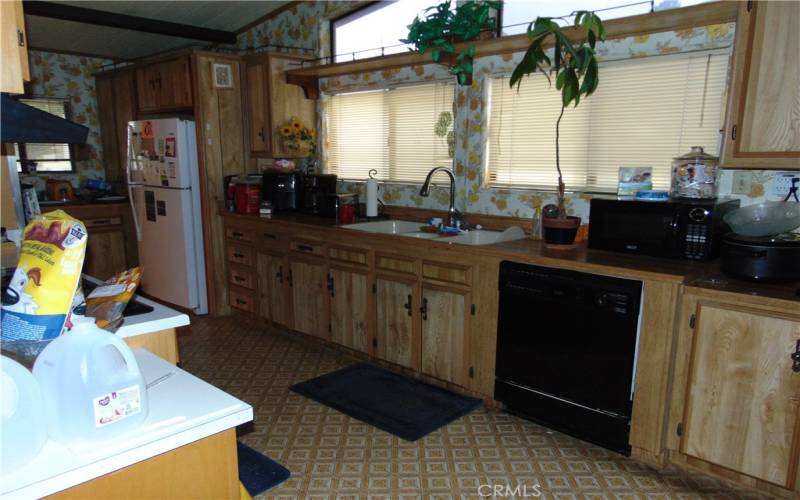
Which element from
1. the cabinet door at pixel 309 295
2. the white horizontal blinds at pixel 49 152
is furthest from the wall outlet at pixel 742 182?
the white horizontal blinds at pixel 49 152

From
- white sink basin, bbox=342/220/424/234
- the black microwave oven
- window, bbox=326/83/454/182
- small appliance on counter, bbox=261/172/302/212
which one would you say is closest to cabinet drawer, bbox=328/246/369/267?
white sink basin, bbox=342/220/424/234

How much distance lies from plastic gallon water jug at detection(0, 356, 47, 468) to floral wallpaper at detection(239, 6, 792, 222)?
266cm

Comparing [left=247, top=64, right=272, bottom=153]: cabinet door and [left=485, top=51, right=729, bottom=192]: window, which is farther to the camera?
[left=247, top=64, right=272, bottom=153]: cabinet door

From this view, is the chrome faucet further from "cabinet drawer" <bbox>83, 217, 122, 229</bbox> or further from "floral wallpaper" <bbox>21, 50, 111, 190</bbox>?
"floral wallpaper" <bbox>21, 50, 111, 190</bbox>

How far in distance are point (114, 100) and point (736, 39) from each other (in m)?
5.57

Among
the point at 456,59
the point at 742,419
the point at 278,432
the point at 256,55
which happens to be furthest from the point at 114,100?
the point at 742,419

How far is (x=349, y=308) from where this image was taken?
11.4 feet

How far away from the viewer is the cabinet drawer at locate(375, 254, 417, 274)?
3.08 metres

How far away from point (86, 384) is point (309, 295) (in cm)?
285

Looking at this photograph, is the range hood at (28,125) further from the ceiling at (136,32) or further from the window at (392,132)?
the ceiling at (136,32)

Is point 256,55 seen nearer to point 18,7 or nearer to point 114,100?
point 114,100

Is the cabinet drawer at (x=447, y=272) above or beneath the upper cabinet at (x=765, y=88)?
beneath

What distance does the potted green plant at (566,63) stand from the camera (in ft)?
7.91

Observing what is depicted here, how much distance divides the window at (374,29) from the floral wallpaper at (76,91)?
124 inches
